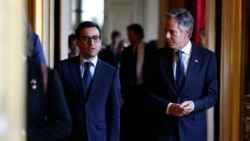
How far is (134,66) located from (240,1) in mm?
2341

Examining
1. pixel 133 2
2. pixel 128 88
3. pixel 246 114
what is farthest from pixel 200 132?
pixel 133 2

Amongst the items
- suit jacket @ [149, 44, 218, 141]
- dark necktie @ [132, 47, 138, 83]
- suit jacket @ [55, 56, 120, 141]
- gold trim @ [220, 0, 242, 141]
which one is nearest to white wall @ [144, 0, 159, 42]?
dark necktie @ [132, 47, 138, 83]

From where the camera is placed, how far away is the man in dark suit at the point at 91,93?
291 centimetres

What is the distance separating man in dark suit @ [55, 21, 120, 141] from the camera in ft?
9.55

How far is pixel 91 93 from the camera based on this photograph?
9.62 feet

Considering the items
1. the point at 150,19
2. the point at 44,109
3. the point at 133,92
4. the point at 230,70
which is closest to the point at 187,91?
the point at 230,70

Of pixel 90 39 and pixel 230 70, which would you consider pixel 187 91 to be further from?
pixel 230 70

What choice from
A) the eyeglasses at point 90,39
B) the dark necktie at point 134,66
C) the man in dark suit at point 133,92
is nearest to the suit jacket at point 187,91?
the eyeglasses at point 90,39

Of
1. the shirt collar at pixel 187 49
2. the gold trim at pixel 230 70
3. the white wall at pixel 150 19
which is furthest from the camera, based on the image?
the white wall at pixel 150 19

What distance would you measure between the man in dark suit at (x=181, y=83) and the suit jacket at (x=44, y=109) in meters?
1.11

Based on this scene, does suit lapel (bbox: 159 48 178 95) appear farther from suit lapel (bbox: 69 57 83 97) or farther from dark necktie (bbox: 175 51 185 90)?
suit lapel (bbox: 69 57 83 97)

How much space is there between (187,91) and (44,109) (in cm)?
131

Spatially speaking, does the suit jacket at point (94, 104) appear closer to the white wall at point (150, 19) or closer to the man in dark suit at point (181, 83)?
the man in dark suit at point (181, 83)

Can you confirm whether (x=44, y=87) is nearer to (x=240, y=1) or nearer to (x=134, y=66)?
(x=240, y=1)
